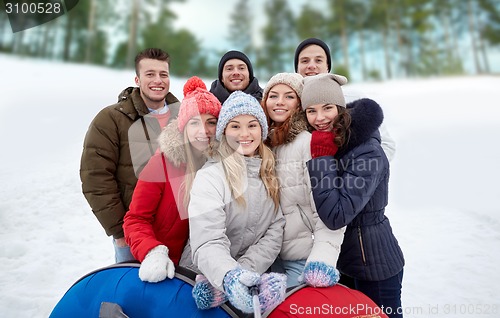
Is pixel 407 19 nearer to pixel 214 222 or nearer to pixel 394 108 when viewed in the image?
pixel 394 108

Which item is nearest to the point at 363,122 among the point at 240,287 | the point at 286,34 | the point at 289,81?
the point at 289,81

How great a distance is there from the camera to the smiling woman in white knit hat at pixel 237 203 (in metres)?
1.55

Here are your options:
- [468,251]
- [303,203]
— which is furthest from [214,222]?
[468,251]

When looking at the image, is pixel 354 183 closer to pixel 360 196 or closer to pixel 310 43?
pixel 360 196

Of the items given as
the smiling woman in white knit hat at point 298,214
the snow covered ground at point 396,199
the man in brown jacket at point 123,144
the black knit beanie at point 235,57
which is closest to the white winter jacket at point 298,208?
the smiling woman in white knit hat at point 298,214

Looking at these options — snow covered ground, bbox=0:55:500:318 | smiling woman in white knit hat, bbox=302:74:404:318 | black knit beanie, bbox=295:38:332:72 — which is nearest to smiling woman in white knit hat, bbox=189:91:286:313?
smiling woman in white knit hat, bbox=302:74:404:318

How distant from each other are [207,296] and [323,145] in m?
0.73

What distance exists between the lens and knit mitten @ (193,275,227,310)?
1.49 meters

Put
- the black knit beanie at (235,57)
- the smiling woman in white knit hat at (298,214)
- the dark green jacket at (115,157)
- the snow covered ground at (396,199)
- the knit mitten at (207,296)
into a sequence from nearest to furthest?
the knit mitten at (207,296) < the smiling woman in white knit hat at (298,214) < the dark green jacket at (115,157) < the black knit beanie at (235,57) < the snow covered ground at (396,199)

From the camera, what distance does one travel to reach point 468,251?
4586 mm

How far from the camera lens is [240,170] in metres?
1.71

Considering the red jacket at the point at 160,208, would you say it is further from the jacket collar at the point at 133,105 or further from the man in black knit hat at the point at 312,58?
the man in black knit hat at the point at 312,58

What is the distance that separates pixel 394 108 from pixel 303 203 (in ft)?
42.7

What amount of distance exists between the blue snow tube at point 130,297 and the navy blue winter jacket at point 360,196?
1.80 ft
